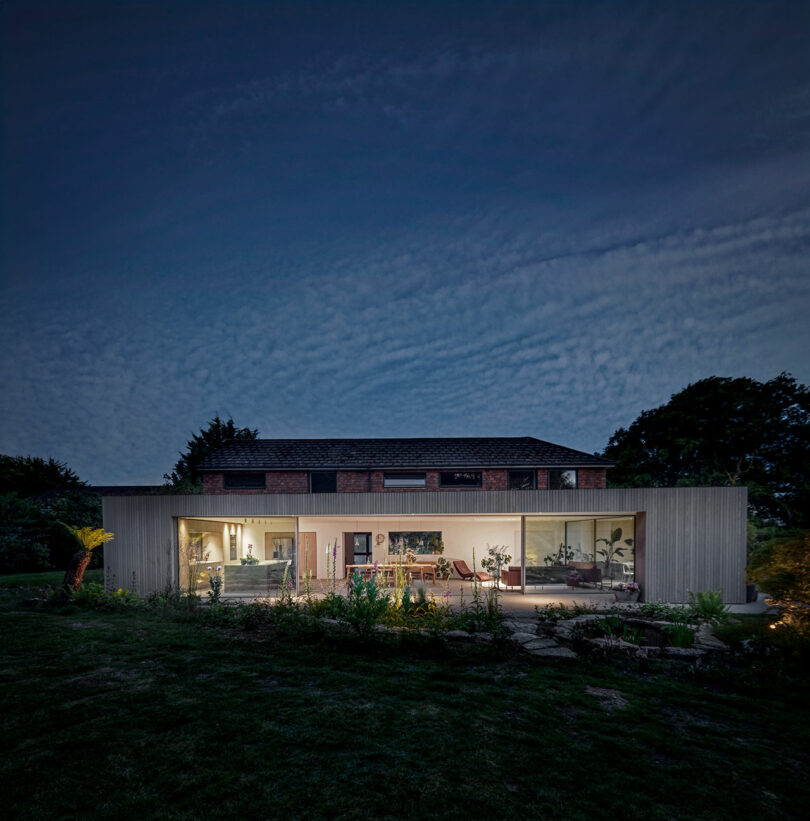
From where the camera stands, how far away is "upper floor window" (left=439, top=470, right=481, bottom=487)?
65.3 feet

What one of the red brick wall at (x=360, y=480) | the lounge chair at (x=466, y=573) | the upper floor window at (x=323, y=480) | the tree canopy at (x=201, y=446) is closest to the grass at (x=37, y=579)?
the red brick wall at (x=360, y=480)

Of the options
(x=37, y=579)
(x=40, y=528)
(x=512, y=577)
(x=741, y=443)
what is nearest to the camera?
(x=512, y=577)

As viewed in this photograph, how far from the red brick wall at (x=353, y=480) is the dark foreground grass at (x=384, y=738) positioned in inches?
507

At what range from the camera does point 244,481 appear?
19.9 metres

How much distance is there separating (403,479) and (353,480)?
2033mm

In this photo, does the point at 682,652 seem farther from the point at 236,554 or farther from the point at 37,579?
the point at 37,579

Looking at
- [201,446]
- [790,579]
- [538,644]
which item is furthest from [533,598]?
[201,446]

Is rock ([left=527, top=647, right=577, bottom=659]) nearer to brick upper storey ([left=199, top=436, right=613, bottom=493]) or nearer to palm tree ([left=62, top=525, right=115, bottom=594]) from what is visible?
palm tree ([left=62, top=525, right=115, bottom=594])

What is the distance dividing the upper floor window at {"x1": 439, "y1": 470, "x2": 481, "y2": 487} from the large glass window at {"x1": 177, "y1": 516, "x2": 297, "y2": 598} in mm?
6176

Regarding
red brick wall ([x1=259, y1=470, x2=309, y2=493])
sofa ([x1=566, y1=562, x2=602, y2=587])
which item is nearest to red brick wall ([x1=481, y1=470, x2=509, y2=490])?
sofa ([x1=566, y1=562, x2=602, y2=587])

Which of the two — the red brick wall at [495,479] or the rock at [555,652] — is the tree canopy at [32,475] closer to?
the red brick wall at [495,479]

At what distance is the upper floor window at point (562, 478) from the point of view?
19656mm

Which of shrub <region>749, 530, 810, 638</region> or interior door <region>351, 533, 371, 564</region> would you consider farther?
interior door <region>351, 533, 371, 564</region>

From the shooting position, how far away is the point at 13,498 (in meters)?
17.2
